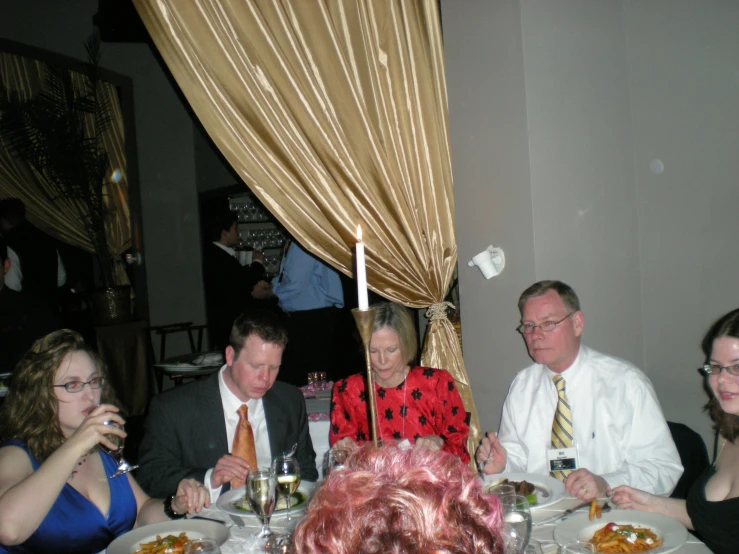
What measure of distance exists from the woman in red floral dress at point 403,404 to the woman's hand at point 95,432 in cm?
119

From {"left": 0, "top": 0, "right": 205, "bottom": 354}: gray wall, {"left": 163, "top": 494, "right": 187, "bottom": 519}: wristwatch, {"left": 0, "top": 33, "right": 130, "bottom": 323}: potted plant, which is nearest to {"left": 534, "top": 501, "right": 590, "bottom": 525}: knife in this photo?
{"left": 163, "top": 494, "right": 187, "bottom": 519}: wristwatch

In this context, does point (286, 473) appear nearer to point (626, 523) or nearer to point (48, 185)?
point (626, 523)

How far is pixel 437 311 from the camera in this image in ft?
10.9

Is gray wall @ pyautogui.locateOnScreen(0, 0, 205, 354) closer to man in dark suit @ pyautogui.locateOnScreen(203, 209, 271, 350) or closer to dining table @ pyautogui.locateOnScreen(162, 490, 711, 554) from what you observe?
man in dark suit @ pyautogui.locateOnScreen(203, 209, 271, 350)

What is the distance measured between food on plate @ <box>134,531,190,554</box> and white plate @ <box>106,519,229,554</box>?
0.08 ft

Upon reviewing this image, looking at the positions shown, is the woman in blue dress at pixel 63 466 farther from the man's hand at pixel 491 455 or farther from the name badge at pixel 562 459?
the name badge at pixel 562 459

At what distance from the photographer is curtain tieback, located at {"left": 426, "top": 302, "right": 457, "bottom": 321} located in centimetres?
332

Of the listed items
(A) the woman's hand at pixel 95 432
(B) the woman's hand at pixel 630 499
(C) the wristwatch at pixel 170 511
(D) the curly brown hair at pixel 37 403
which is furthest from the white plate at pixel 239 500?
(B) the woman's hand at pixel 630 499

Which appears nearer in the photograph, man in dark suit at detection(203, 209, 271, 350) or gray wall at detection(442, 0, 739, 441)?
gray wall at detection(442, 0, 739, 441)

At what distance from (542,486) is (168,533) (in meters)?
1.04

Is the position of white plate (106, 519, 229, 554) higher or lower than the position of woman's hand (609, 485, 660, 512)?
higher

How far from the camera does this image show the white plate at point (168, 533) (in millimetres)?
1656

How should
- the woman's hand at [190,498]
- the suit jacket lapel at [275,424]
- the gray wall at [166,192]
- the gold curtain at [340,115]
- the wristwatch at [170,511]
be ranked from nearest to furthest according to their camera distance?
the woman's hand at [190,498], the wristwatch at [170,511], the suit jacket lapel at [275,424], the gold curtain at [340,115], the gray wall at [166,192]

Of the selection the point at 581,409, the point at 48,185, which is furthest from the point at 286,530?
the point at 48,185
